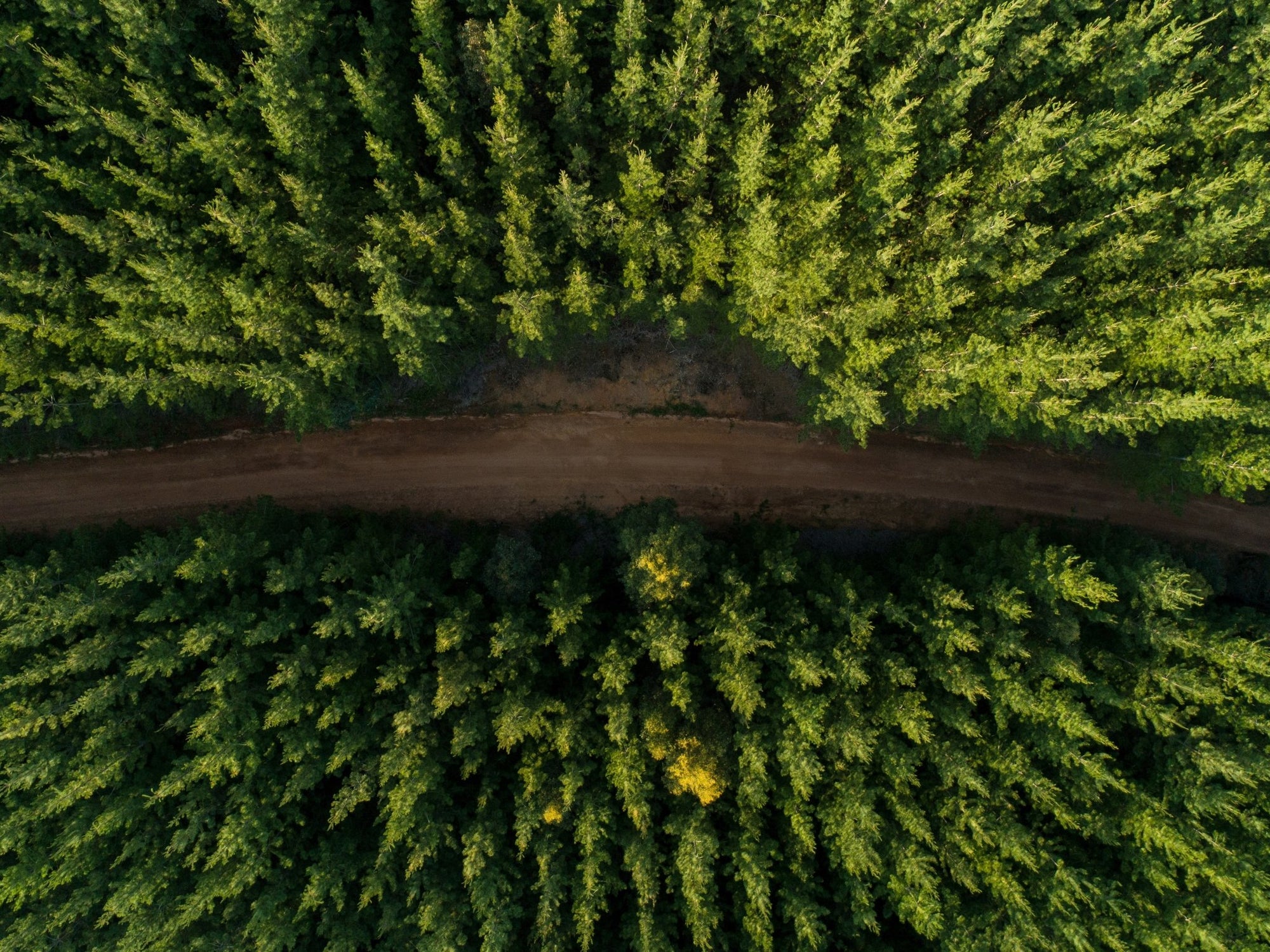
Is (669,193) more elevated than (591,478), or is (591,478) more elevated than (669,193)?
(669,193)

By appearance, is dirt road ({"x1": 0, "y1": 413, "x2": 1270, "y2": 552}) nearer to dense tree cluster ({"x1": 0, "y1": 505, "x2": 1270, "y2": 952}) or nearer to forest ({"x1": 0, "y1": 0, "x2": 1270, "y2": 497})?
dense tree cluster ({"x1": 0, "y1": 505, "x2": 1270, "y2": 952})

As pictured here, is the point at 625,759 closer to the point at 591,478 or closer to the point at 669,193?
the point at 591,478

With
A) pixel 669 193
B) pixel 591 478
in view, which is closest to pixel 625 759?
pixel 591 478

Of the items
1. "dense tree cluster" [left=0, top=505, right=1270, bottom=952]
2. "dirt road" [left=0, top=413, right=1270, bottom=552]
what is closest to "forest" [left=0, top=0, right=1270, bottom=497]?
"dirt road" [left=0, top=413, right=1270, bottom=552]

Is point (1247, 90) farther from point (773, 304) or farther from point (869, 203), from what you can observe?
point (773, 304)

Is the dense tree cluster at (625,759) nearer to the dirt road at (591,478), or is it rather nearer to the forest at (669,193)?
the dirt road at (591,478)

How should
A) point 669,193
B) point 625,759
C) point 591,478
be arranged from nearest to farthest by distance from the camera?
point 625,759 < point 669,193 < point 591,478

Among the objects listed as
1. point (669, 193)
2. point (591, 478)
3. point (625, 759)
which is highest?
point (669, 193)
